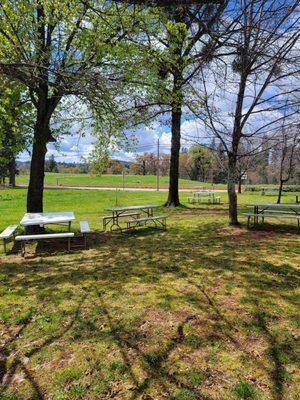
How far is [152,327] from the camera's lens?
3980 millimetres

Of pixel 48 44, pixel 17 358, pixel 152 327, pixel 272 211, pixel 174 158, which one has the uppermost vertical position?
pixel 48 44

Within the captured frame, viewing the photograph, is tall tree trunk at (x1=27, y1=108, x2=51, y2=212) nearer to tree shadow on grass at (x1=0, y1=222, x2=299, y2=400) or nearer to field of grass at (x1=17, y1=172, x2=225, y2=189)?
tree shadow on grass at (x1=0, y1=222, x2=299, y2=400)

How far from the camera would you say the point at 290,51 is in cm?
809

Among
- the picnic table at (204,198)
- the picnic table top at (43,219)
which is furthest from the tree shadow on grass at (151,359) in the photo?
the picnic table at (204,198)

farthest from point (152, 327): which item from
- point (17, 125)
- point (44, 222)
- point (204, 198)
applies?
point (204, 198)

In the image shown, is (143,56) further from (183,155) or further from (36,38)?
(183,155)

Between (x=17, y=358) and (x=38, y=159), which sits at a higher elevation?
(x=38, y=159)

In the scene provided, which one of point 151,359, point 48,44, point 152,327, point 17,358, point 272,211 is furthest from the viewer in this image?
point 272,211

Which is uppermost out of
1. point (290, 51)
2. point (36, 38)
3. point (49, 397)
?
point (36, 38)

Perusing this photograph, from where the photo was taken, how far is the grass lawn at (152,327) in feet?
9.85

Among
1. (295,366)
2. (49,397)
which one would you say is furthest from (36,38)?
(295,366)

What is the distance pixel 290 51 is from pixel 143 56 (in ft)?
12.7

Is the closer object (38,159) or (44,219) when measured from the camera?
(44,219)

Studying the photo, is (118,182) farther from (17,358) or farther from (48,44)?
(17,358)
